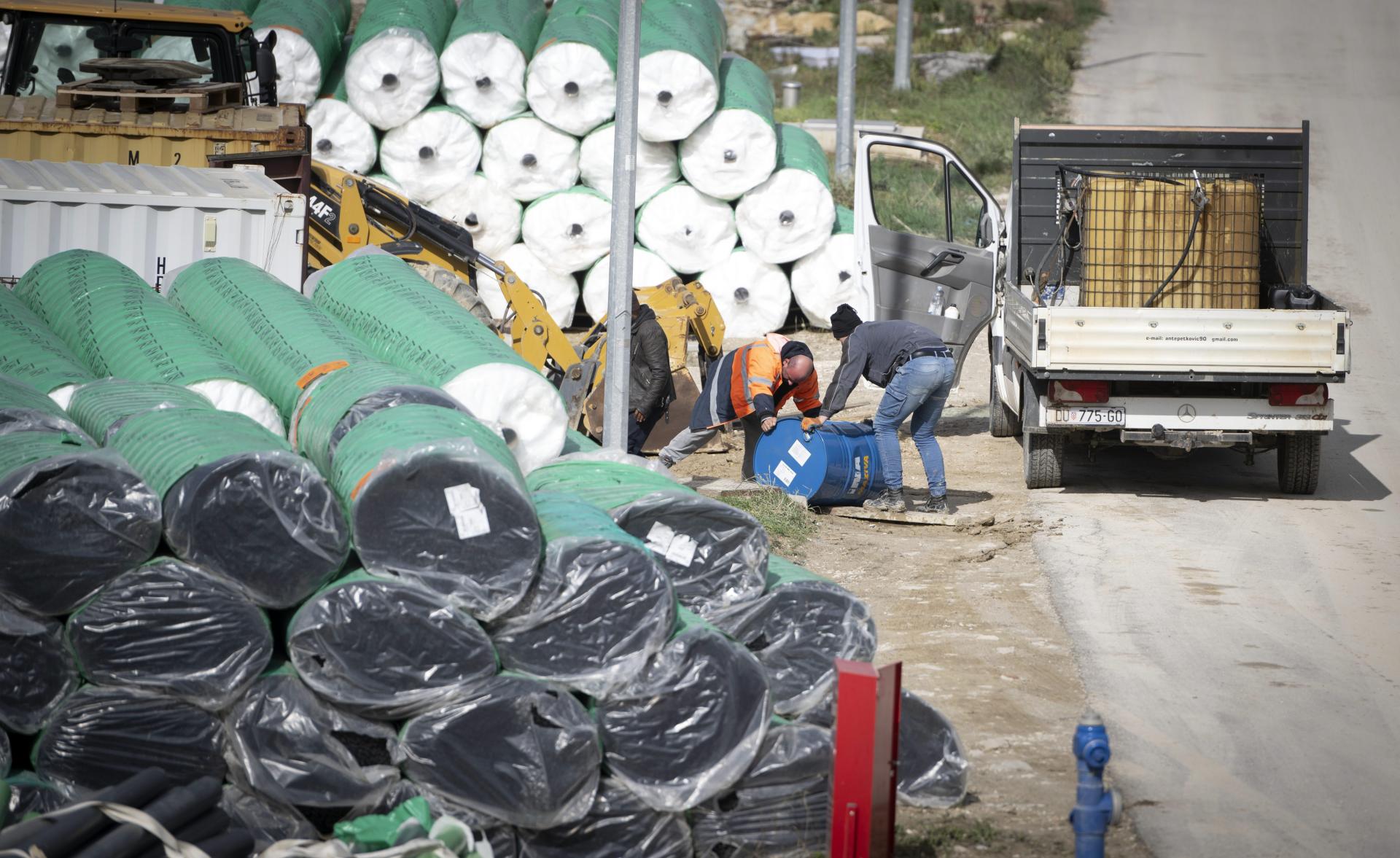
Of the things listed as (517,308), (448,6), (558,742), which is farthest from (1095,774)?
(448,6)

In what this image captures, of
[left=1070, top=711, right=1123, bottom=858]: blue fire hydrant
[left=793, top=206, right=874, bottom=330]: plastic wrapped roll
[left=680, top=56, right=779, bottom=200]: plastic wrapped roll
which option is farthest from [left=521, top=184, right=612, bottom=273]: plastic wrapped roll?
[left=1070, top=711, right=1123, bottom=858]: blue fire hydrant

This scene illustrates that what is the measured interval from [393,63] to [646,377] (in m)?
6.65

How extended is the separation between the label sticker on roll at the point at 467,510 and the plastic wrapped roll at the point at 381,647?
0.25 m

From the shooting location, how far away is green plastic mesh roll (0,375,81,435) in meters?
5.08

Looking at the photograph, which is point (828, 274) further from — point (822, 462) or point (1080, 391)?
point (822, 462)

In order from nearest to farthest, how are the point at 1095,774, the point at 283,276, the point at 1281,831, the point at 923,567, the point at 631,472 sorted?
the point at 1095,774 < the point at 1281,831 < the point at 631,472 < the point at 923,567 < the point at 283,276

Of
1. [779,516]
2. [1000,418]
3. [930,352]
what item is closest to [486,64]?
[1000,418]

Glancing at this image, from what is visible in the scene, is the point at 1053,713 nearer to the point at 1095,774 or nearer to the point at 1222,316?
the point at 1095,774

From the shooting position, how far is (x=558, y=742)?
4734 millimetres

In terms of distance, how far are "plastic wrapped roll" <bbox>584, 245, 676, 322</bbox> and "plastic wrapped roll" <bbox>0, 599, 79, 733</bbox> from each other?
1149cm

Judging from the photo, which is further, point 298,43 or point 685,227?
point 685,227

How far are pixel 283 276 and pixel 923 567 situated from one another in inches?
192

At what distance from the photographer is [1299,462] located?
10688 millimetres

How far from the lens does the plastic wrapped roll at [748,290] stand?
1631 cm
